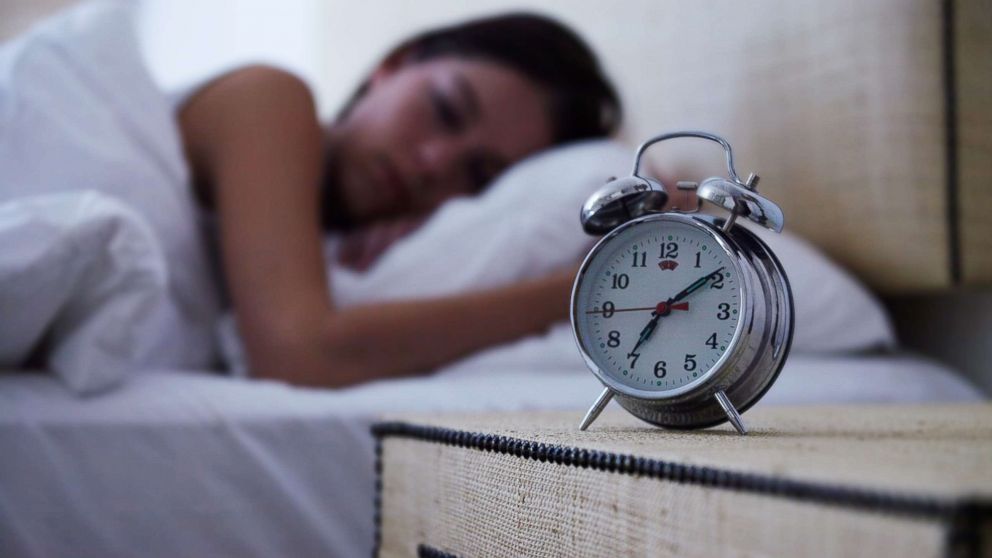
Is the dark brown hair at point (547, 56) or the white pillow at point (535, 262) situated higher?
the dark brown hair at point (547, 56)

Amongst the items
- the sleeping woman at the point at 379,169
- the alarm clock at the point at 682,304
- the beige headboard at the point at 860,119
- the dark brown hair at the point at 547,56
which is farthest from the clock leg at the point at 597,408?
the dark brown hair at the point at 547,56

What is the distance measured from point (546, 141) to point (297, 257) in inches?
24.5

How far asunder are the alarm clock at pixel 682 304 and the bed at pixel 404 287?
338 mm

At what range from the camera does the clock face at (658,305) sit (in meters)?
0.56

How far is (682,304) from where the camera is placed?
58 centimetres

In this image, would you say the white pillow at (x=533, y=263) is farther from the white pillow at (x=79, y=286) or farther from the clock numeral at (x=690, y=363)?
the clock numeral at (x=690, y=363)

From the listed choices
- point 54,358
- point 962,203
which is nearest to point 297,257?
point 54,358

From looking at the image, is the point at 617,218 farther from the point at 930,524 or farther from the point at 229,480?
the point at 229,480

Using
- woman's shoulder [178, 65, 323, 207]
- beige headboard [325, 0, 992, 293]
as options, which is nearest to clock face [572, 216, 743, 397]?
woman's shoulder [178, 65, 323, 207]

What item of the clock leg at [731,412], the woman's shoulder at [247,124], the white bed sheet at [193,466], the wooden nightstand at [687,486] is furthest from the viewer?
the woman's shoulder at [247,124]

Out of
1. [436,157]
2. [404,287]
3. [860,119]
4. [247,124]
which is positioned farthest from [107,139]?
[860,119]

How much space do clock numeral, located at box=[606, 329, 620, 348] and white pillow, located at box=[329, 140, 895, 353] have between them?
64cm

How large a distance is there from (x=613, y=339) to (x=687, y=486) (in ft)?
0.63

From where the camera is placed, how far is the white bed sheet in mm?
792
